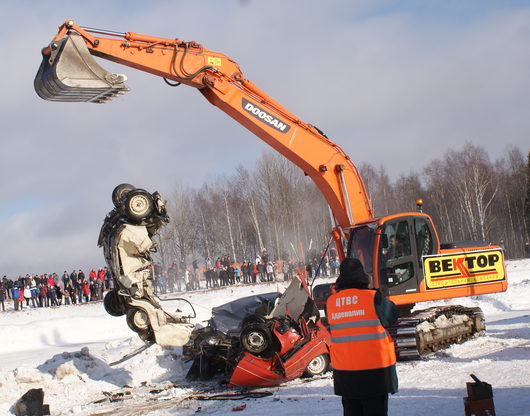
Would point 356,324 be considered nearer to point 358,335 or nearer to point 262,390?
point 358,335

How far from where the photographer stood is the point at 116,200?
1069cm

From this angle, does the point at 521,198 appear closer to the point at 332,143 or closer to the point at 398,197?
the point at 398,197

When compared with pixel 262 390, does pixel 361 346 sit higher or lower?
higher

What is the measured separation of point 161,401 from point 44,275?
22657mm

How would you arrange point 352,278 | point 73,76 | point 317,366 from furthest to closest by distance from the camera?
point 317,366 → point 73,76 → point 352,278

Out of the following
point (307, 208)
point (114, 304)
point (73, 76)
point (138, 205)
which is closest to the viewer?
point (73, 76)

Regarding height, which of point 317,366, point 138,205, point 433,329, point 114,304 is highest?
point 138,205

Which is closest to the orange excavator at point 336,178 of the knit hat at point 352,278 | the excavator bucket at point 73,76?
the excavator bucket at point 73,76

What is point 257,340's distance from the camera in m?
9.55

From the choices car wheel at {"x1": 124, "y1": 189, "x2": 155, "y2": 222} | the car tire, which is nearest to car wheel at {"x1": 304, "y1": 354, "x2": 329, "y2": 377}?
the car tire

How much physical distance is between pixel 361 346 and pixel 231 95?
278 inches

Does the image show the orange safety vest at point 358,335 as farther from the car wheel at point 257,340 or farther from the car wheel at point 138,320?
the car wheel at point 138,320

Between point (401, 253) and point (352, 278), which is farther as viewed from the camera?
point (401, 253)

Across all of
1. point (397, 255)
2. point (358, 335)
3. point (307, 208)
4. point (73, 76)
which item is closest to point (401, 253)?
point (397, 255)
